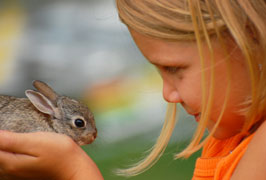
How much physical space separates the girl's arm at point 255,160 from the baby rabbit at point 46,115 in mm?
509

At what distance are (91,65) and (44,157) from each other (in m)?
1.38

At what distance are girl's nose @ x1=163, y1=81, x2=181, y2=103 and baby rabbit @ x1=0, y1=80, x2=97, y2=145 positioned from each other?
361mm

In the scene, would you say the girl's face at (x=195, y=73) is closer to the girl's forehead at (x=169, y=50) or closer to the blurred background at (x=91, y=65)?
the girl's forehead at (x=169, y=50)

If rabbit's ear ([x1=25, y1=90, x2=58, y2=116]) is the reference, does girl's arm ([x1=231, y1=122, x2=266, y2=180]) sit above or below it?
above

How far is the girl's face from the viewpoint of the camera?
2.85ft

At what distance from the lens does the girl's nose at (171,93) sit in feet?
3.05

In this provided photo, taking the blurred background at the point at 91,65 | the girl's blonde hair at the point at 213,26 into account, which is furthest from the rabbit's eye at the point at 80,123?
the blurred background at the point at 91,65

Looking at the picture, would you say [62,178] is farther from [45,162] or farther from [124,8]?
[124,8]

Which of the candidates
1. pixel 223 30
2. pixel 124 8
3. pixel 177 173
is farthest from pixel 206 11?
pixel 177 173

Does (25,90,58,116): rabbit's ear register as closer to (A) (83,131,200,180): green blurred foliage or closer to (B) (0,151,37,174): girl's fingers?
(B) (0,151,37,174): girl's fingers

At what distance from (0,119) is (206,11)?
60 centimetres

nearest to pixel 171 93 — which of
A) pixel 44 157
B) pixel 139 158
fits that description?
pixel 44 157

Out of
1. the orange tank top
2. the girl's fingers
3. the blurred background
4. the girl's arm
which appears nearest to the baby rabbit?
the girl's fingers

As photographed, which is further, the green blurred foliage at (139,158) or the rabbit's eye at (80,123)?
the green blurred foliage at (139,158)
